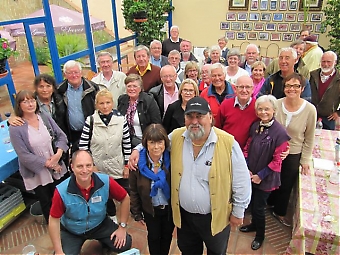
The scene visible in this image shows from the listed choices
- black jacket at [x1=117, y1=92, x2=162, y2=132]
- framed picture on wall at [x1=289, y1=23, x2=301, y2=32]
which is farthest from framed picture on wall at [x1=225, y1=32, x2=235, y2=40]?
black jacket at [x1=117, y1=92, x2=162, y2=132]

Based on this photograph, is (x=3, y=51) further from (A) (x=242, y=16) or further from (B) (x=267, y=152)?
(A) (x=242, y=16)

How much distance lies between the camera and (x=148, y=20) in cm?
640

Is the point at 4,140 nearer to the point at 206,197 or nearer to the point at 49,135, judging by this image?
the point at 49,135

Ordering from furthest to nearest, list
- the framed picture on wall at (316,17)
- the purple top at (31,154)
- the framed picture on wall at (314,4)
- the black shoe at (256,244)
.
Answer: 1. the framed picture on wall at (316,17)
2. the framed picture on wall at (314,4)
3. the black shoe at (256,244)
4. the purple top at (31,154)

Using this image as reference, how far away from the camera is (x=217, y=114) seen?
2.85 metres

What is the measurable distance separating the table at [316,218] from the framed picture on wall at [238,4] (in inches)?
237

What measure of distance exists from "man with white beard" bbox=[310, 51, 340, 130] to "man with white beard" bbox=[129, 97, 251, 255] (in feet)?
7.78

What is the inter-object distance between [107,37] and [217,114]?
5.32 metres

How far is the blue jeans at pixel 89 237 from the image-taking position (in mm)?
2449

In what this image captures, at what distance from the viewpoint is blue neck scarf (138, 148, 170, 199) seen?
81.6 inches

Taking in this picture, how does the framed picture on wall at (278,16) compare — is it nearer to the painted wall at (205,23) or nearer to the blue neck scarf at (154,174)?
the painted wall at (205,23)

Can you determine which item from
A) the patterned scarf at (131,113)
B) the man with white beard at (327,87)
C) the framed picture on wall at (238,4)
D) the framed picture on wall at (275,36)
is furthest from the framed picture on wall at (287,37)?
the patterned scarf at (131,113)

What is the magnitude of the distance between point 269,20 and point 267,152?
19.9 ft

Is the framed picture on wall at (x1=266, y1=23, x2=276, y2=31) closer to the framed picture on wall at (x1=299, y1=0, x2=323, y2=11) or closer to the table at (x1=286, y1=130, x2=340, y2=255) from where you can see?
the framed picture on wall at (x1=299, y1=0, x2=323, y2=11)
